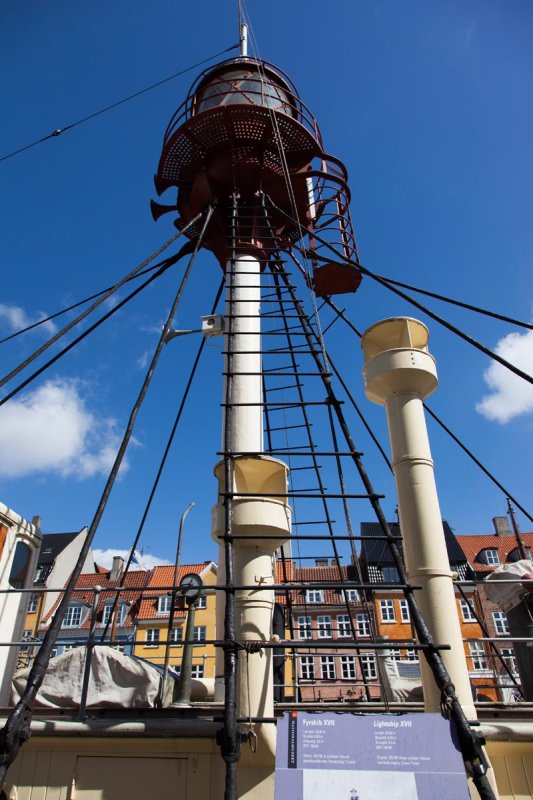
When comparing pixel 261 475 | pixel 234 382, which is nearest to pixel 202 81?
pixel 234 382

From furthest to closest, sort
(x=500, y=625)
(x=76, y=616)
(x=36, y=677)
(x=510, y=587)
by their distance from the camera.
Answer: (x=76, y=616), (x=500, y=625), (x=510, y=587), (x=36, y=677)

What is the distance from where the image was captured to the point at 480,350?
17.6 feet

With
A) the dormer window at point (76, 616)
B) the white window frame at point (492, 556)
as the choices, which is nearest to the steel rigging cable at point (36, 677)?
the dormer window at point (76, 616)

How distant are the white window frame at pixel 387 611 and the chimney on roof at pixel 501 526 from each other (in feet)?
42.0

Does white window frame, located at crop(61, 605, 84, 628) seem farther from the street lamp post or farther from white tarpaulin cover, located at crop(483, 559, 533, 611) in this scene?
white tarpaulin cover, located at crop(483, 559, 533, 611)

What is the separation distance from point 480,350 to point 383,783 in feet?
13.1

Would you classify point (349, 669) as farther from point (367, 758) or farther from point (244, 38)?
point (367, 758)

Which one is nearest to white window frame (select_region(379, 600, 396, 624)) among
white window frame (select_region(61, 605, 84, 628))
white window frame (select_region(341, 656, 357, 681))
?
white window frame (select_region(341, 656, 357, 681))

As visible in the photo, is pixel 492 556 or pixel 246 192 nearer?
pixel 246 192

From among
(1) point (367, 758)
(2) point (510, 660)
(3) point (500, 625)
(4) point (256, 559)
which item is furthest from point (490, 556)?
(1) point (367, 758)

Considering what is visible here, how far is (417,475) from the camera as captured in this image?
4617mm

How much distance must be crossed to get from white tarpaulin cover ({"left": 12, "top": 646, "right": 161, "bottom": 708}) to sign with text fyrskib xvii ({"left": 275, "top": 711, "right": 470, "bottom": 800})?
2.68 metres

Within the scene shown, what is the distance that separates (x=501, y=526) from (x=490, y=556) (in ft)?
13.2

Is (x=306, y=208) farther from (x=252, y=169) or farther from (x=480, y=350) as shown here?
(x=480, y=350)
